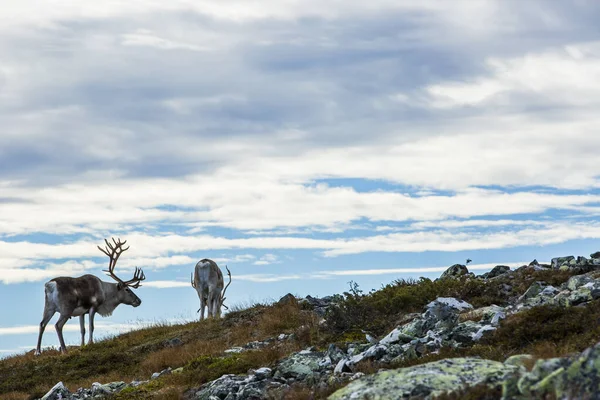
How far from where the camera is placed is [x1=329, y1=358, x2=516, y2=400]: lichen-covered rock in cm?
863

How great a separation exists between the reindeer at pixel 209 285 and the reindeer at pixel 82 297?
11.3 feet

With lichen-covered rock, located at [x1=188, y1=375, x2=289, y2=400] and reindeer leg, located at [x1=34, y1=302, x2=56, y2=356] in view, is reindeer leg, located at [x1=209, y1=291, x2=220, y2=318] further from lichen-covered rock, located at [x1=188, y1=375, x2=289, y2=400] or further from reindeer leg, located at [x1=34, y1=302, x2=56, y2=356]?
lichen-covered rock, located at [x1=188, y1=375, x2=289, y2=400]

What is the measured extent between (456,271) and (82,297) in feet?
48.5

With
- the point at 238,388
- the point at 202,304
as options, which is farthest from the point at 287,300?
the point at 238,388

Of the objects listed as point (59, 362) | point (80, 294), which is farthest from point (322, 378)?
point (80, 294)

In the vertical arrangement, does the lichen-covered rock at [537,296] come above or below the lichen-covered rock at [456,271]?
below

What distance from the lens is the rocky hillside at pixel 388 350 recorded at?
8.74 m

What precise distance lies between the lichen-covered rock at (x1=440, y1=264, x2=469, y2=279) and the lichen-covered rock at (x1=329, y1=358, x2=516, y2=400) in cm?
1367

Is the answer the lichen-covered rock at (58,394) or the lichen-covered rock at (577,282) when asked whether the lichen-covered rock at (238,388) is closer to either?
the lichen-covered rock at (58,394)

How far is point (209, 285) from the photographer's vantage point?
31719 millimetres

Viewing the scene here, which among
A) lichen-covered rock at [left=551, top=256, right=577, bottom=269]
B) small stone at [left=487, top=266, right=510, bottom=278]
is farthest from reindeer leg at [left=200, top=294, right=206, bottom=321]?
lichen-covered rock at [left=551, top=256, right=577, bottom=269]

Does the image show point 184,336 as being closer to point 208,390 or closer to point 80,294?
point 80,294

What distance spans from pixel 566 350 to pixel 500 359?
92 centimetres

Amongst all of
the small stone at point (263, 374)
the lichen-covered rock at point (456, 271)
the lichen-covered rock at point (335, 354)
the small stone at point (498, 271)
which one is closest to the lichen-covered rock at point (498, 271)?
the small stone at point (498, 271)
